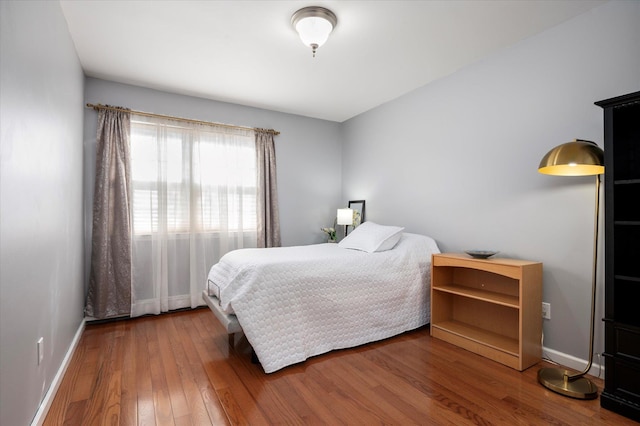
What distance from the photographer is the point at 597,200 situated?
1.95m

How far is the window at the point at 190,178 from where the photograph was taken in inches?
139

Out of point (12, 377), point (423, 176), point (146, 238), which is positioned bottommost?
point (12, 377)

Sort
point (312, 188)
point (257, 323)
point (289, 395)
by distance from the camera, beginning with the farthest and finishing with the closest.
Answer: point (312, 188), point (257, 323), point (289, 395)

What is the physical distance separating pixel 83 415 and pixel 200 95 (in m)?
3.25

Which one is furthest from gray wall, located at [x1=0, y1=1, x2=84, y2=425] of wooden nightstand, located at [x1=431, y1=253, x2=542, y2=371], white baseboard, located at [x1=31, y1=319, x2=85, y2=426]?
wooden nightstand, located at [x1=431, y1=253, x2=542, y2=371]

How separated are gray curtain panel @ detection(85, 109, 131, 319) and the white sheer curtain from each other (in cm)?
10

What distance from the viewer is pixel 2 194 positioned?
1217 mm

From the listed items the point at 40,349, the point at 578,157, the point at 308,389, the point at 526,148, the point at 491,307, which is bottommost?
the point at 308,389

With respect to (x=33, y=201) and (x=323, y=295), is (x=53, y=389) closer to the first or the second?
(x=33, y=201)

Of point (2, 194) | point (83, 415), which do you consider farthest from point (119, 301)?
point (2, 194)

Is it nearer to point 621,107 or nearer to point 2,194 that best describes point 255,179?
point 2,194

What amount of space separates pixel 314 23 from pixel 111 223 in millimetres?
2820

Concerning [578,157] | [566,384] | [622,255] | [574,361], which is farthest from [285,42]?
[574,361]

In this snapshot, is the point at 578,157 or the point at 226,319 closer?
the point at 578,157
